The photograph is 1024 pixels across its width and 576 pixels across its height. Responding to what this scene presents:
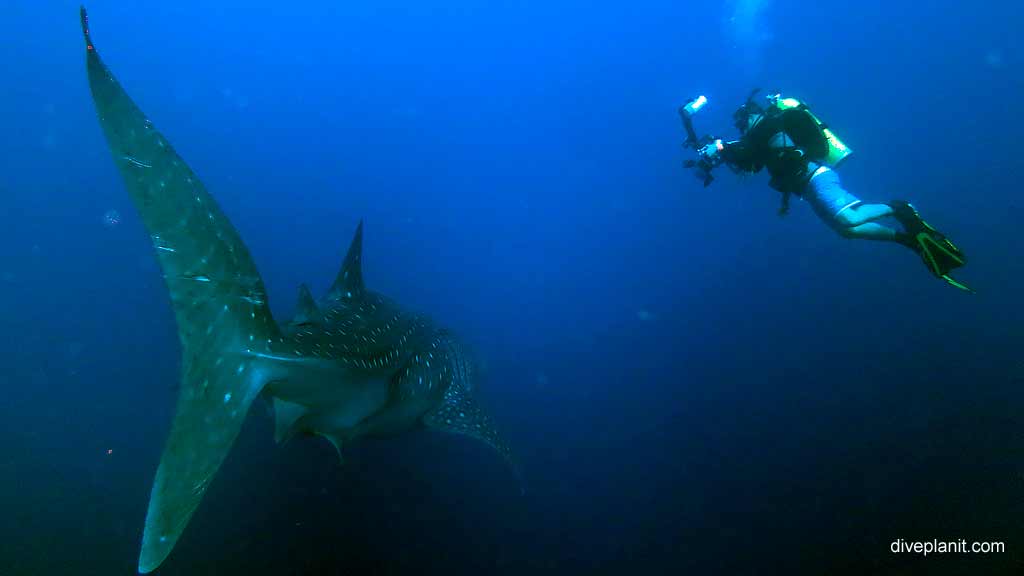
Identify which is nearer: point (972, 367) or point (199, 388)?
point (199, 388)

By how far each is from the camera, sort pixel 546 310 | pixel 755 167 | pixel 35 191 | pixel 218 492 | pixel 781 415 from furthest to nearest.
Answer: pixel 35 191, pixel 546 310, pixel 781 415, pixel 218 492, pixel 755 167

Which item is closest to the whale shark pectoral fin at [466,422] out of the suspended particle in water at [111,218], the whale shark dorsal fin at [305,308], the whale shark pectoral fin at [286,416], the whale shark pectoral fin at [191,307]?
the whale shark pectoral fin at [286,416]

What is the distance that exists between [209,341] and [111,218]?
15134mm

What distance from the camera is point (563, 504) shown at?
8.34 metres

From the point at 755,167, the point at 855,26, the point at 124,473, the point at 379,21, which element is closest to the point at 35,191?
the point at 124,473

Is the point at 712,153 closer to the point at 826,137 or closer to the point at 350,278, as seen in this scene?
the point at 826,137

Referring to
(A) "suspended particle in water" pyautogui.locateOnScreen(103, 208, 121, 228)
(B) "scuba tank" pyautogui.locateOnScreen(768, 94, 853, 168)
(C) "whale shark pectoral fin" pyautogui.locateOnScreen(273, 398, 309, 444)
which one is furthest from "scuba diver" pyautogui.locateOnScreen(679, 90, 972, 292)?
(A) "suspended particle in water" pyautogui.locateOnScreen(103, 208, 121, 228)

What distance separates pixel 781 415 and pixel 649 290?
5.10 meters

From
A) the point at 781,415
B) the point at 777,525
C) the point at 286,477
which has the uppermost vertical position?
the point at 781,415

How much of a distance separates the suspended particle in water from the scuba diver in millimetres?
15166

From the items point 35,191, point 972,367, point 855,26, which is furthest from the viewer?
point 855,26

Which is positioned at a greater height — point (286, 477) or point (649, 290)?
point (649, 290)

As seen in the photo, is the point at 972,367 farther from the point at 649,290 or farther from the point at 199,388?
the point at 199,388

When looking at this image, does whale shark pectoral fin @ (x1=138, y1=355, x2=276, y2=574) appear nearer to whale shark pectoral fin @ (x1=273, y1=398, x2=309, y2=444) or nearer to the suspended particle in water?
whale shark pectoral fin @ (x1=273, y1=398, x2=309, y2=444)
